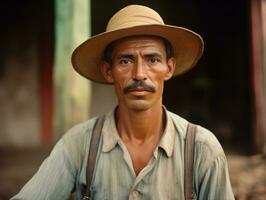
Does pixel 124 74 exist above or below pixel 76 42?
below

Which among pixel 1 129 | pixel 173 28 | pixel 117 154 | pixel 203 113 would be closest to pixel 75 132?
pixel 117 154

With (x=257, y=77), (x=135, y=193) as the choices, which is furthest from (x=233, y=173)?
(x=135, y=193)

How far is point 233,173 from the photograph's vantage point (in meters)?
Result: 4.89

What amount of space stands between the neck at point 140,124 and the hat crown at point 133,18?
1.28 ft

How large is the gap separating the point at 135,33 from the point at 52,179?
77 cm

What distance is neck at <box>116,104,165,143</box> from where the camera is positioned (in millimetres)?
2693

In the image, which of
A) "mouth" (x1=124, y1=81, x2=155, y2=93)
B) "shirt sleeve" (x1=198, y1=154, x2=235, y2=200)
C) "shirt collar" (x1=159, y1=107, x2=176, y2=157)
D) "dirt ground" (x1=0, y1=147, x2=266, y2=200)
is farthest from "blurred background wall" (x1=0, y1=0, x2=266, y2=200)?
"shirt sleeve" (x1=198, y1=154, x2=235, y2=200)

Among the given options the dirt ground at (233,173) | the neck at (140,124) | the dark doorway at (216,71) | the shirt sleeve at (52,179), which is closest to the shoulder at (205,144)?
the neck at (140,124)

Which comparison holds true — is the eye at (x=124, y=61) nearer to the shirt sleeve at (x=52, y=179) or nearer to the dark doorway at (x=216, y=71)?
the shirt sleeve at (x=52, y=179)

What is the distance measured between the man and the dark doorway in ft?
11.9

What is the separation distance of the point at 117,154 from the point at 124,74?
0.38m

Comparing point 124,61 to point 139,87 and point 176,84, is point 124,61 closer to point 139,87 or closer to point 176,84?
point 139,87

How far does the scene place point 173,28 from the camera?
2592mm

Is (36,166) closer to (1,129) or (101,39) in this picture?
(1,129)
